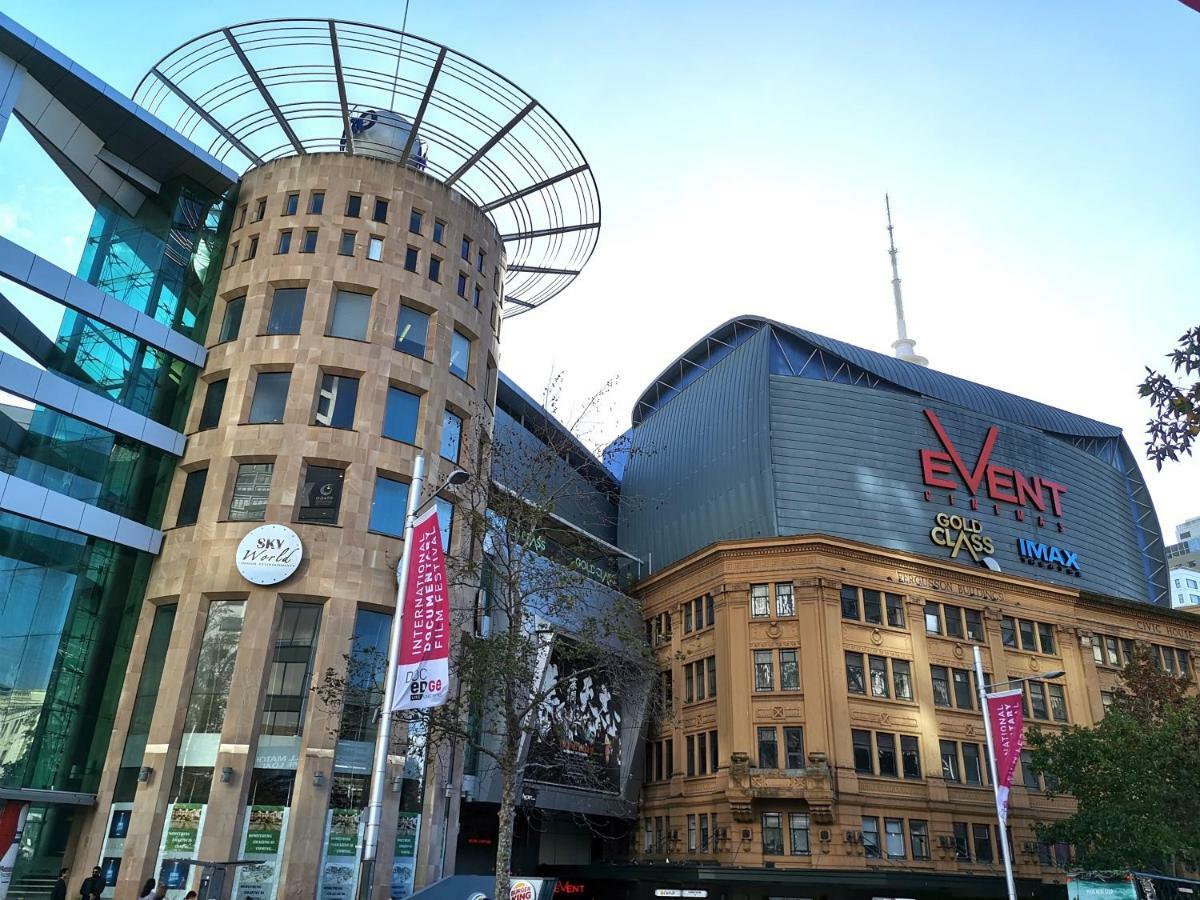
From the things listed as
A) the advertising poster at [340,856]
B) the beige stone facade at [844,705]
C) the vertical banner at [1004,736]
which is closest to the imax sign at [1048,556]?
the beige stone facade at [844,705]

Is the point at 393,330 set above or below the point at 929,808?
above

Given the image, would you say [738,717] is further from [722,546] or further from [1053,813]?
[1053,813]

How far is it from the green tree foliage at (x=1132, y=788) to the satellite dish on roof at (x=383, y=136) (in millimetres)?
39770

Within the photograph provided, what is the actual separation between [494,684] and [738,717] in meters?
23.6

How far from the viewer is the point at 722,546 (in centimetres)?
5181

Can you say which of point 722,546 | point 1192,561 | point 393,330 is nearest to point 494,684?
point 393,330

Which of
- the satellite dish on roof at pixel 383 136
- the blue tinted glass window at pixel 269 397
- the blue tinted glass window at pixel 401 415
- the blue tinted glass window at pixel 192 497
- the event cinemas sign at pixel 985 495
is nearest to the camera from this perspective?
the blue tinted glass window at pixel 192 497

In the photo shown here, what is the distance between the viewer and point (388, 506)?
3675cm

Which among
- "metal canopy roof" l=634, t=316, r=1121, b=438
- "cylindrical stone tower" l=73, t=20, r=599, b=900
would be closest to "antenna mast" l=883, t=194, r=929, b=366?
"metal canopy roof" l=634, t=316, r=1121, b=438

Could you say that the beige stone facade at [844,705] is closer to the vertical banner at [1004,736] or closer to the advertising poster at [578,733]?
the advertising poster at [578,733]

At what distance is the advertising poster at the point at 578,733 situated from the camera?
4953 cm

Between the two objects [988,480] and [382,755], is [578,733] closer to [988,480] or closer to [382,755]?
[988,480]

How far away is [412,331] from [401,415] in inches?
157

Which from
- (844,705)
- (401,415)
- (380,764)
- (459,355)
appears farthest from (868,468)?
(380,764)
